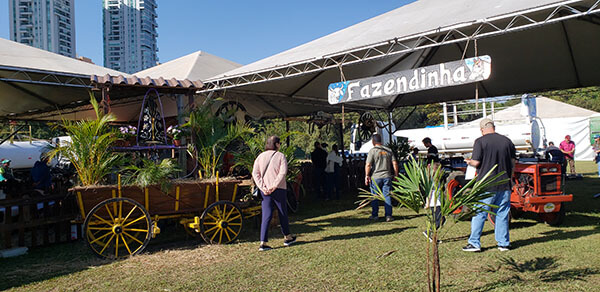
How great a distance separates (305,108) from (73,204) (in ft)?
29.1

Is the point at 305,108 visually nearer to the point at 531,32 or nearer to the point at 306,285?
the point at 531,32

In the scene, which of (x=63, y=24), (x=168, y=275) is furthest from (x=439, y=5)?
(x=63, y=24)

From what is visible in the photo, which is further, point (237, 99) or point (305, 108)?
point (305, 108)

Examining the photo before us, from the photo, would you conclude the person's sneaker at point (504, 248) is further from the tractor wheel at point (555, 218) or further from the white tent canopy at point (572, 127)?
the white tent canopy at point (572, 127)

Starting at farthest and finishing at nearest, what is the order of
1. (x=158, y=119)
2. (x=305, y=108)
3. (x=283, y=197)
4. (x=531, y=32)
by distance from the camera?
(x=305, y=108) < (x=531, y=32) < (x=158, y=119) < (x=283, y=197)

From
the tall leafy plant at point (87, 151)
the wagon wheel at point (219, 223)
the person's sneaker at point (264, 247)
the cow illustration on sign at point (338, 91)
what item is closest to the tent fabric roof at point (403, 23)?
the cow illustration on sign at point (338, 91)

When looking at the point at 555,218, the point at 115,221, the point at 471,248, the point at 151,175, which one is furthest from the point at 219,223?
the point at 555,218

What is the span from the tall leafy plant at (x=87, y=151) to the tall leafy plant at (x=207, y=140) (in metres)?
1.31

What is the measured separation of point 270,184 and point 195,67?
244 inches

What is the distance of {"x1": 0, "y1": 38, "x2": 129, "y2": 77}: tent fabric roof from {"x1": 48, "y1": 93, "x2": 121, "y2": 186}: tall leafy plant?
14.2 feet

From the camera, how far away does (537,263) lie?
15.0ft

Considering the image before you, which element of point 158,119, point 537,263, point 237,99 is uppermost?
point 237,99

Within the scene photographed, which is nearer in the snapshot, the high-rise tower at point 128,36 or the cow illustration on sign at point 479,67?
the cow illustration on sign at point 479,67

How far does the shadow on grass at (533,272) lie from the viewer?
3.96m
